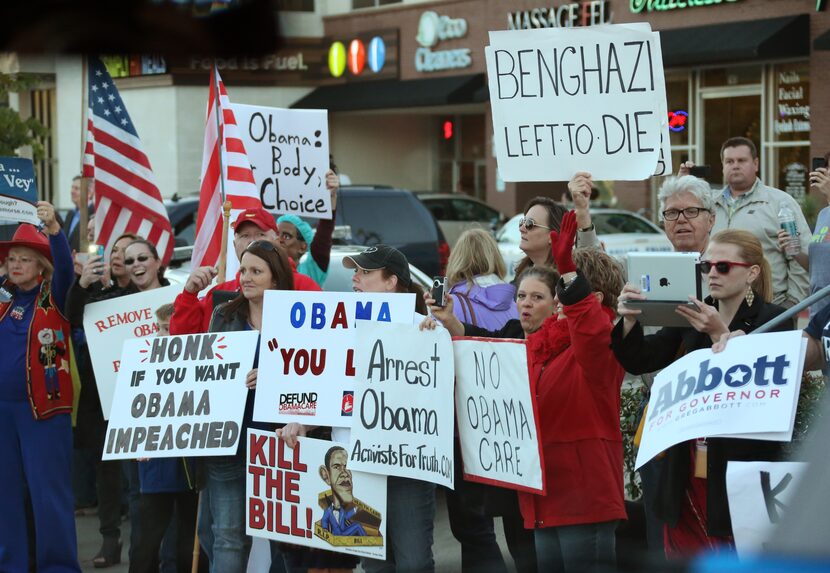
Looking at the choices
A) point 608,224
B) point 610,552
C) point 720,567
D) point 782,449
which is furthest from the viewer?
point 608,224

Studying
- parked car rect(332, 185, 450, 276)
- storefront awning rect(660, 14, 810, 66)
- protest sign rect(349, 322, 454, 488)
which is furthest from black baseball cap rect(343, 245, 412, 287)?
storefront awning rect(660, 14, 810, 66)

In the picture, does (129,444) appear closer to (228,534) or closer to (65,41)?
(228,534)

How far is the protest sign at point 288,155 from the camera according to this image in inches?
342

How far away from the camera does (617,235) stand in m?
21.0

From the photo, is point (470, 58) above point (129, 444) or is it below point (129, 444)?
above

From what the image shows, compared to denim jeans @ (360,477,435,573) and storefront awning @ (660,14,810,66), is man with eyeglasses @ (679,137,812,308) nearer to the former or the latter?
denim jeans @ (360,477,435,573)

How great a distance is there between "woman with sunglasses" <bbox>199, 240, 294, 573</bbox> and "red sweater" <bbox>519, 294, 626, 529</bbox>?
4.80 ft

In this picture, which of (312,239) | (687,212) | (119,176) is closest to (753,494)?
(687,212)

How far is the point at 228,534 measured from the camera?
235 inches

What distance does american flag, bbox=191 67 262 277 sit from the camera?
8039mm

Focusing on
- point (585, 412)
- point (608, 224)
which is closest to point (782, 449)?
point (585, 412)

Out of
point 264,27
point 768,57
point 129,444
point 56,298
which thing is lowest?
point 129,444

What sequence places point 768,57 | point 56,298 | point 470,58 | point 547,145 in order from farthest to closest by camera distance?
point 470,58 → point 768,57 → point 56,298 → point 547,145

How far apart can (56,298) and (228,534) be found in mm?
1849
